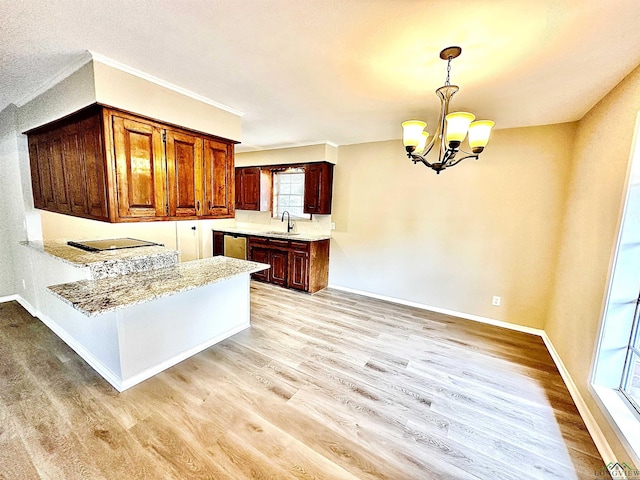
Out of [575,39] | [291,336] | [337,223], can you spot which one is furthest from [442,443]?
[337,223]

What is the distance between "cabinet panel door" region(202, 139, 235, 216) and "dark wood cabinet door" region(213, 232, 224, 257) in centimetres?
240

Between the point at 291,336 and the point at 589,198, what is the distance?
10.1 feet

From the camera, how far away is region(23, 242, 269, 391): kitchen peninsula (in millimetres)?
1969

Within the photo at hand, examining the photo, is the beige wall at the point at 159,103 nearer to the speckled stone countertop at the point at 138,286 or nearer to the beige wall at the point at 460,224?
the speckled stone countertop at the point at 138,286

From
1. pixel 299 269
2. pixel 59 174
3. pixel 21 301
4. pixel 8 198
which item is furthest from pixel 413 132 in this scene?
pixel 21 301

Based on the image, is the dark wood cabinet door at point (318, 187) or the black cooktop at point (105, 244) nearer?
the black cooktop at point (105, 244)

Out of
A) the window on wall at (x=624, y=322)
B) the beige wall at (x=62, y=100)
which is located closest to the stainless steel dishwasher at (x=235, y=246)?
the beige wall at (x=62, y=100)

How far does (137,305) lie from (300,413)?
1.42 m

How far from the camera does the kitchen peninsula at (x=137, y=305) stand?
1969 mm

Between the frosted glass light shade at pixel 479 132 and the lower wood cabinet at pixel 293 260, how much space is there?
2.68 m

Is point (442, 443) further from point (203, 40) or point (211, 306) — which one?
point (203, 40)

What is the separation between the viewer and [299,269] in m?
4.34

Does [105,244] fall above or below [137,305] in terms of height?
above

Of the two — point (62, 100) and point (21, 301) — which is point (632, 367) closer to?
point (62, 100)
